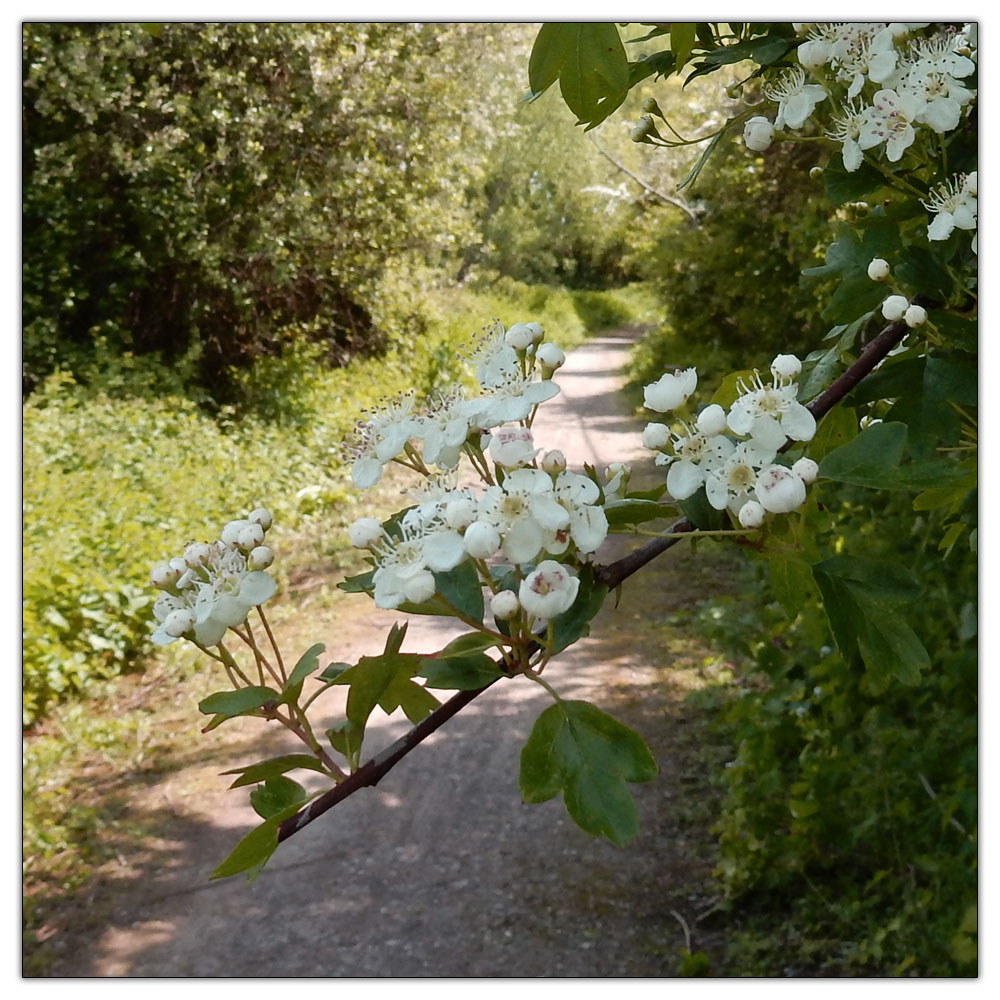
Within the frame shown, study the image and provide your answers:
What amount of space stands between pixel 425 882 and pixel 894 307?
Answer: 1944 mm

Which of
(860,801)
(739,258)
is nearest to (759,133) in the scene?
(860,801)

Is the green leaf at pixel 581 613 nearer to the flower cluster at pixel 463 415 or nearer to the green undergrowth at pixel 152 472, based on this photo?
the flower cluster at pixel 463 415

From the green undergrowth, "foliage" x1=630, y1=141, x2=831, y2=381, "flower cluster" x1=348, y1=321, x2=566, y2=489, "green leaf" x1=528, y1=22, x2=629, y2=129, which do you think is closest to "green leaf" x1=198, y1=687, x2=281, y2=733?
"flower cluster" x1=348, y1=321, x2=566, y2=489

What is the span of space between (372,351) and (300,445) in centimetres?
127

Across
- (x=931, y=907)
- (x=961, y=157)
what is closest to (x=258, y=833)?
(x=961, y=157)

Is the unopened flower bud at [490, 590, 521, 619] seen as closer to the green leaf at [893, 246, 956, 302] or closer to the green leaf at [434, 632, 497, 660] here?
the green leaf at [434, 632, 497, 660]

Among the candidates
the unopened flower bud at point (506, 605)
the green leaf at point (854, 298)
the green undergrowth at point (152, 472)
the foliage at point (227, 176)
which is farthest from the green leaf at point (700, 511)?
the foliage at point (227, 176)

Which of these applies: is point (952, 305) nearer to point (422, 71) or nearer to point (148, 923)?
point (148, 923)

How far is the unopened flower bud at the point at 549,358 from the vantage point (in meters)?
0.56

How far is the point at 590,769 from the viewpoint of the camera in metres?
0.47

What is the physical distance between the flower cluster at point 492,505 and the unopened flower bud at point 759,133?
0.85 ft

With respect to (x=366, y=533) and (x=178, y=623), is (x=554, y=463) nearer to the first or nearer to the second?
(x=366, y=533)

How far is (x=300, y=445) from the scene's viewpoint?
439cm

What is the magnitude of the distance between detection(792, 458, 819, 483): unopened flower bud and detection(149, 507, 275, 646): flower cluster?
270mm
